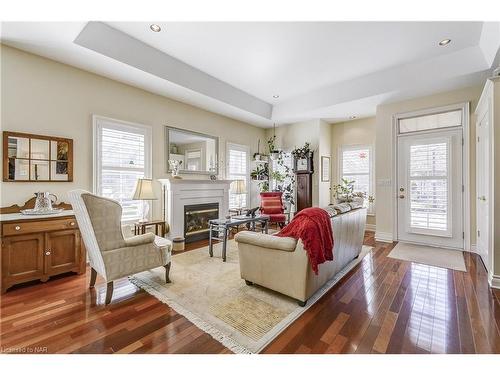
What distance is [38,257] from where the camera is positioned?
270 cm

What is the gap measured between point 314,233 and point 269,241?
465 millimetres

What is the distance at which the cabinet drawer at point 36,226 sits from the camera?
2.50 metres

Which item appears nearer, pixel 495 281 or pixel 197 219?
pixel 495 281

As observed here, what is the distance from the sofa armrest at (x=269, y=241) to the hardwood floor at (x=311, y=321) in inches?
24.2

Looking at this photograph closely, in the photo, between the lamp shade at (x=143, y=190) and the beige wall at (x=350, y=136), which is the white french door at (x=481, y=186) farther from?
the lamp shade at (x=143, y=190)

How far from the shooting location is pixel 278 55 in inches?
141

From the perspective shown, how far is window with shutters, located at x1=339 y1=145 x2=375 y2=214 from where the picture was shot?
19.0 feet

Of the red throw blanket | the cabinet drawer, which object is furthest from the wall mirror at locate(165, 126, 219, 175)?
the red throw blanket

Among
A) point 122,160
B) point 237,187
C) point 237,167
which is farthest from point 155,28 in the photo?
point 237,167

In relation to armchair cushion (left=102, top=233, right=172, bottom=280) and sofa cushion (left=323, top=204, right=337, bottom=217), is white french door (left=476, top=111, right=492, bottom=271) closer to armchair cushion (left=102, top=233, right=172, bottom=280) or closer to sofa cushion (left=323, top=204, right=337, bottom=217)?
sofa cushion (left=323, top=204, right=337, bottom=217)

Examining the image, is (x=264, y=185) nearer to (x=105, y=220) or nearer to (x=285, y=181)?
(x=285, y=181)

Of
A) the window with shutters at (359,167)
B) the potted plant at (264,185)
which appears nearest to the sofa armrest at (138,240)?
the potted plant at (264,185)

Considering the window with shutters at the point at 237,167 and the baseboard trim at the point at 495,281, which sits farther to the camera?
the window with shutters at the point at 237,167
